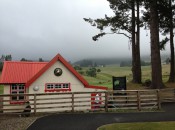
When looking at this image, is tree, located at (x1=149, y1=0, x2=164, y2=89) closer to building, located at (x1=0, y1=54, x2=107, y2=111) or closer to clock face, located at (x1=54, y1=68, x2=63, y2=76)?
building, located at (x1=0, y1=54, x2=107, y2=111)

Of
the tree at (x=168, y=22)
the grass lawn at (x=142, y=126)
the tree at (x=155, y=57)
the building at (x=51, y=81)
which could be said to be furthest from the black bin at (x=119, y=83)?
the tree at (x=168, y=22)

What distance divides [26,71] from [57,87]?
3.96 m

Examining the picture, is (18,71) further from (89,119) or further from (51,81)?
(89,119)

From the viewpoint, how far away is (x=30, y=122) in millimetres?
16469

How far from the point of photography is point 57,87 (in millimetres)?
22219

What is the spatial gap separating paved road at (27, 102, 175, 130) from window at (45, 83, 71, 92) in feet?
12.1

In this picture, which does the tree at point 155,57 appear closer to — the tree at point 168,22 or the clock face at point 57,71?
the tree at point 168,22

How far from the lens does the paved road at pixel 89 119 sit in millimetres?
15188

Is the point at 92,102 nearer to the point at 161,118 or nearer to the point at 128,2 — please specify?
the point at 161,118

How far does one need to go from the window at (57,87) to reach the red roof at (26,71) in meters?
1.03

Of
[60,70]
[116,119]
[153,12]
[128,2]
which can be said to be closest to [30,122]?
[116,119]

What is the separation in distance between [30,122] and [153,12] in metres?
17.8

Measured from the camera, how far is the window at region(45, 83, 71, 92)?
2202 centimetres

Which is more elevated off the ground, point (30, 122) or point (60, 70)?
point (60, 70)
